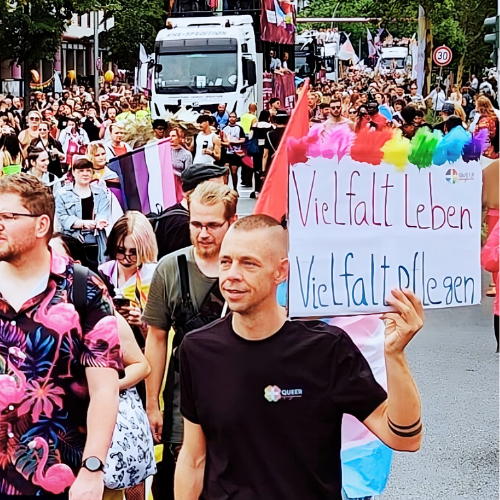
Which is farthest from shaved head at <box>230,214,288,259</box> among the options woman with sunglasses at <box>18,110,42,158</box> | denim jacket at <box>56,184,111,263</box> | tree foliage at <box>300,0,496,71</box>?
tree foliage at <box>300,0,496,71</box>

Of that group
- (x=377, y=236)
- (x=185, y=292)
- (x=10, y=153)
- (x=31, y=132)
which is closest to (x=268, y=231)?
(x=377, y=236)

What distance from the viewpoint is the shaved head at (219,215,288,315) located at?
3410 millimetres

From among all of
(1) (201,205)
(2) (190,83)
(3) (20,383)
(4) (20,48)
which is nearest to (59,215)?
(1) (201,205)

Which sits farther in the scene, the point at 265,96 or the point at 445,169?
the point at 265,96

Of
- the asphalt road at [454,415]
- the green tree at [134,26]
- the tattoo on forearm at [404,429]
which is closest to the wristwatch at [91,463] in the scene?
the tattoo on forearm at [404,429]

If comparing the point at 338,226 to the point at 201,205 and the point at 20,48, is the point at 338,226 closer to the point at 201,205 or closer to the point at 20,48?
the point at 201,205

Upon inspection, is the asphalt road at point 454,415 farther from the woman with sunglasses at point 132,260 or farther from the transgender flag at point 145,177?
the transgender flag at point 145,177

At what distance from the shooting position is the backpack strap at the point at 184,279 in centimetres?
474

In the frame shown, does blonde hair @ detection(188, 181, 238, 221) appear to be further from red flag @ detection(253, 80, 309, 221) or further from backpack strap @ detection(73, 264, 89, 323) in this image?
backpack strap @ detection(73, 264, 89, 323)

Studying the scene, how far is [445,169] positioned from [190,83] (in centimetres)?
2544

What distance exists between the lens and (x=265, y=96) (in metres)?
33.1

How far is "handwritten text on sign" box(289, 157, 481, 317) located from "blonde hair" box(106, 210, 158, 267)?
2.69 meters

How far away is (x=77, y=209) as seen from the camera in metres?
9.74

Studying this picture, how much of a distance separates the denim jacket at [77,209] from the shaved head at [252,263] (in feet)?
19.9
